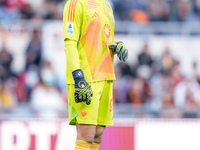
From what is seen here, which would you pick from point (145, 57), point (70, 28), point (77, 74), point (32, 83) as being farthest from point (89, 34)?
point (145, 57)

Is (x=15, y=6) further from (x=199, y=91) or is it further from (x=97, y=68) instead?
(x=97, y=68)

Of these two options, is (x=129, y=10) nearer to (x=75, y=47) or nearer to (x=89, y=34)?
(x=89, y=34)

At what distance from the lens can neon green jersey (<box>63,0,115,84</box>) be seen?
5.36 metres

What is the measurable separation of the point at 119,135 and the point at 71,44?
127 inches

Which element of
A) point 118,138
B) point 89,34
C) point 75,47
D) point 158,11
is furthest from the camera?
point 158,11

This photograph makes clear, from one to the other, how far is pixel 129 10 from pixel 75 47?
26.1ft

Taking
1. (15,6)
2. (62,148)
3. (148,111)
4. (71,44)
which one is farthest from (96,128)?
(15,6)

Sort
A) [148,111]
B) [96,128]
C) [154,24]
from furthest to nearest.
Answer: [154,24]
[148,111]
[96,128]

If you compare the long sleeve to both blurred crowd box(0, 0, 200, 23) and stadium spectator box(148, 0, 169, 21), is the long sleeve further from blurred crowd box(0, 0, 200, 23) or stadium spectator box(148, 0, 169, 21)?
stadium spectator box(148, 0, 169, 21)

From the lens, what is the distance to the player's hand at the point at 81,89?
5.08 m

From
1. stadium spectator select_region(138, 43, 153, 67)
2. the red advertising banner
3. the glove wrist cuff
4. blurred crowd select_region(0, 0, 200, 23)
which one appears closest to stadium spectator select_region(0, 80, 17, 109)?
blurred crowd select_region(0, 0, 200, 23)

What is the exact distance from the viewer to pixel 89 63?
17.9ft

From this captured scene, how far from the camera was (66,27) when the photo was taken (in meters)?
5.35

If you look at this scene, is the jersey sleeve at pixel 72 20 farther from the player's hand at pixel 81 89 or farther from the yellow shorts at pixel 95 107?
the yellow shorts at pixel 95 107
